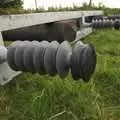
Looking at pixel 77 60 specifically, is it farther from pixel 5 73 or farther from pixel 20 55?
pixel 5 73

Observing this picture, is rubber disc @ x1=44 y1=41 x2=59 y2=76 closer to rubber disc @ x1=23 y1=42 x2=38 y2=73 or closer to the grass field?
rubber disc @ x1=23 y1=42 x2=38 y2=73

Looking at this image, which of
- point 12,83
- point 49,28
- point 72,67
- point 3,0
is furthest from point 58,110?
point 3,0

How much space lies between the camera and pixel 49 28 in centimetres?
297

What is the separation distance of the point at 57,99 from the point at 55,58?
0.49 meters

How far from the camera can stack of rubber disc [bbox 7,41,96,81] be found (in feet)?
3.14

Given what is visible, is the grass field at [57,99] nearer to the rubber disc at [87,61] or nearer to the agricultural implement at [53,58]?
the agricultural implement at [53,58]

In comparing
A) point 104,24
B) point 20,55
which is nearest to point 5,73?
point 20,55

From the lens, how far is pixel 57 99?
1460mm

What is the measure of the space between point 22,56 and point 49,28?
1.94 m

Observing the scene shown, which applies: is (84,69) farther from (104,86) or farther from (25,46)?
(104,86)

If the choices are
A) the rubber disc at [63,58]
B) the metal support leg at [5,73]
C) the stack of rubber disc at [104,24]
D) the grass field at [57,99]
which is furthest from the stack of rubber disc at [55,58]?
the stack of rubber disc at [104,24]

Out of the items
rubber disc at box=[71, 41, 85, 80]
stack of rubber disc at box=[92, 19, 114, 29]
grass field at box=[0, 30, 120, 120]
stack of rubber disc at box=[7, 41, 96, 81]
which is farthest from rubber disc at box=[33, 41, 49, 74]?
stack of rubber disc at box=[92, 19, 114, 29]

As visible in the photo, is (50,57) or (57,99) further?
(57,99)

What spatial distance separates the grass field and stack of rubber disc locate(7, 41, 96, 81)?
29 cm
